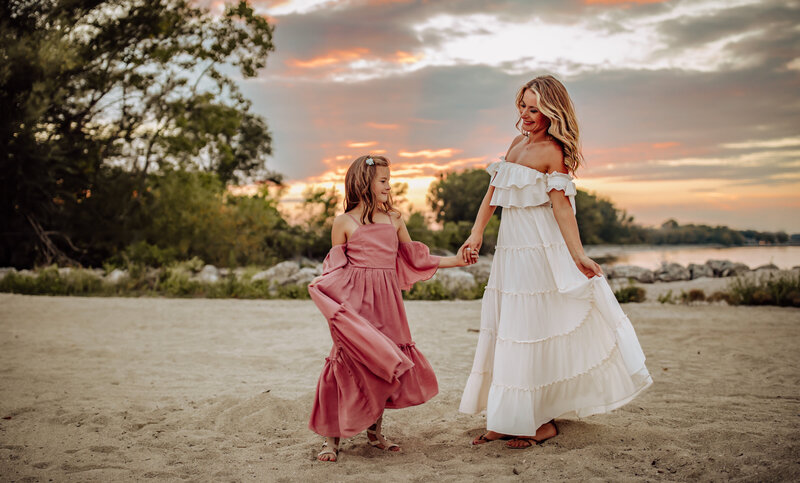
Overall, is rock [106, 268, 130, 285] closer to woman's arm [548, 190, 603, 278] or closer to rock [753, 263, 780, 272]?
woman's arm [548, 190, 603, 278]

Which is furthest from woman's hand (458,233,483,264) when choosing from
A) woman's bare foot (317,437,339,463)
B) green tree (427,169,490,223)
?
green tree (427,169,490,223)

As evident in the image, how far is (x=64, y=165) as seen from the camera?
649 inches

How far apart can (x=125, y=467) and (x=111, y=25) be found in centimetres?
1704

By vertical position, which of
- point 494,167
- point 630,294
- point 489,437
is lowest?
point 489,437

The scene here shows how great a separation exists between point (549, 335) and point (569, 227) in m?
0.64

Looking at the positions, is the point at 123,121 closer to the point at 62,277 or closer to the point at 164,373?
the point at 62,277

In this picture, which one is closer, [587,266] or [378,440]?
[587,266]

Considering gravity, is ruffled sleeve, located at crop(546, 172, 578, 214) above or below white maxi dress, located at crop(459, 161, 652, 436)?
above

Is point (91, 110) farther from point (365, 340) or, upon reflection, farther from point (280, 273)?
point (365, 340)

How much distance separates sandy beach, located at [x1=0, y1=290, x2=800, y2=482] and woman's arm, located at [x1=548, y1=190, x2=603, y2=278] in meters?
1.07

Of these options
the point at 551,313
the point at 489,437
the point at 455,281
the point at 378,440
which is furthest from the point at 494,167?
the point at 455,281

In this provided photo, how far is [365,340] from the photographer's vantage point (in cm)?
357

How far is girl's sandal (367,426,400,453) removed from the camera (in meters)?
3.87

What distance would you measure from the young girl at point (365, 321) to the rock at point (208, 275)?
382 inches
